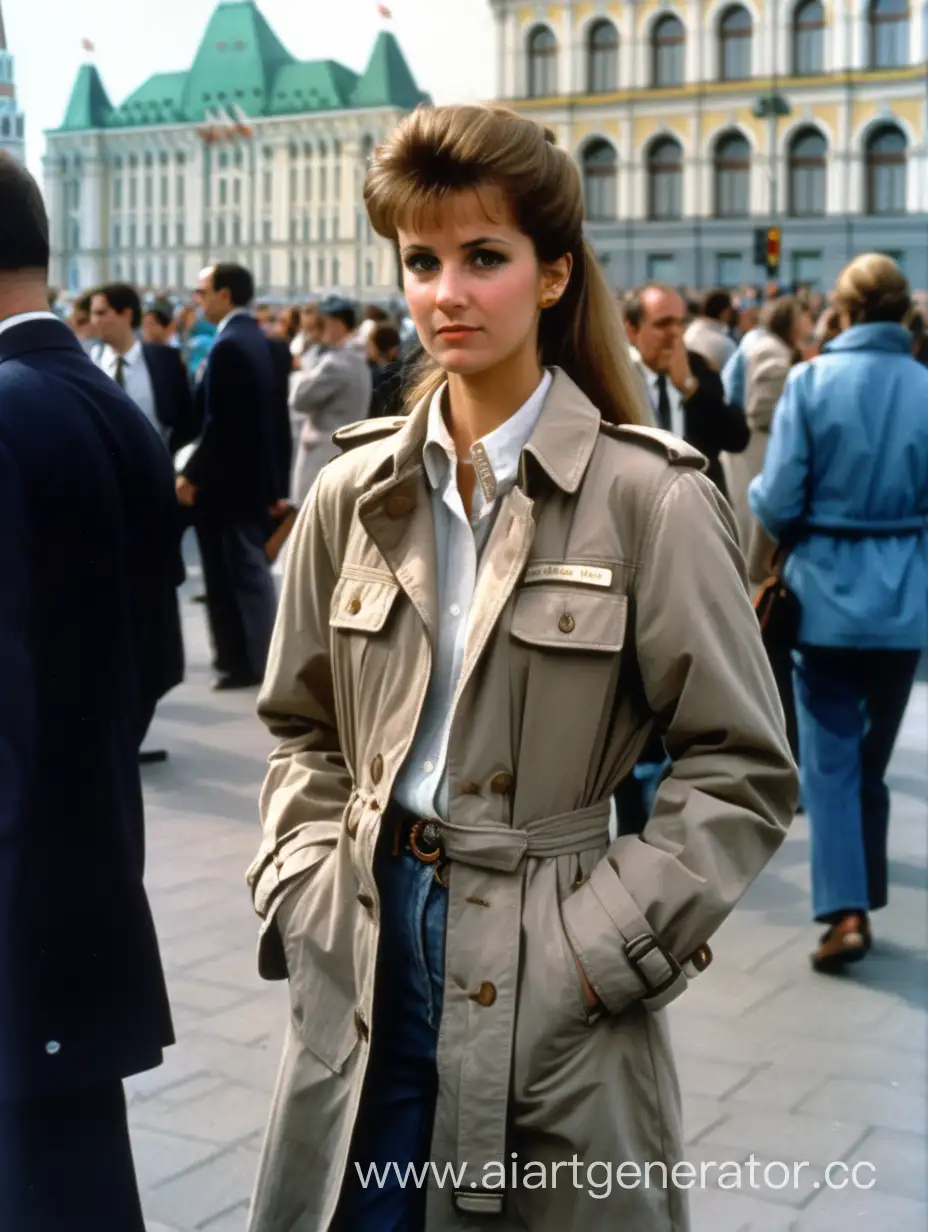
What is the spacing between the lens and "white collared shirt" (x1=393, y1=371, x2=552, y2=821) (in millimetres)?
2301

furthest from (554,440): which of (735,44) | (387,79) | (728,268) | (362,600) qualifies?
(387,79)

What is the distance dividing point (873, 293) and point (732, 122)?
56.3m

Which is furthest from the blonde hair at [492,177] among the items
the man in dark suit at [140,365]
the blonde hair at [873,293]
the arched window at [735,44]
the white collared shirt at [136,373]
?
the arched window at [735,44]

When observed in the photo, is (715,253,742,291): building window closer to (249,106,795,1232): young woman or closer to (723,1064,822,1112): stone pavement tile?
(723,1064,822,1112): stone pavement tile

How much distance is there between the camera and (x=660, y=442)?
235 cm

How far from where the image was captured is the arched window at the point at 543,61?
203ft

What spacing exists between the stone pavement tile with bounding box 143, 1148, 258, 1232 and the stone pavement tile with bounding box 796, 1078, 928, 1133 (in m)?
1.20

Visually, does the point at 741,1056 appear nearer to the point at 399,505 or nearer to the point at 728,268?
the point at 399,505

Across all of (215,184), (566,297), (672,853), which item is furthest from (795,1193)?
(215,184)

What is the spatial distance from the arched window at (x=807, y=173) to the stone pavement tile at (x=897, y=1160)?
5706 centimetres

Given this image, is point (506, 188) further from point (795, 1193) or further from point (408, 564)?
point (795, 1193)

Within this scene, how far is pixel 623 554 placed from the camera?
7.47ft

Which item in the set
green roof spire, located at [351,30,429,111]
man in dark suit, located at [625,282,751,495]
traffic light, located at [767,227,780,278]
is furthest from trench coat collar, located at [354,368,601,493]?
green roof spire, located at [351,30,429,111]

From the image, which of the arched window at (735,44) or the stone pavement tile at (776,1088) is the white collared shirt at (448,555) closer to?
the stone pavement tile at (776,1088)
